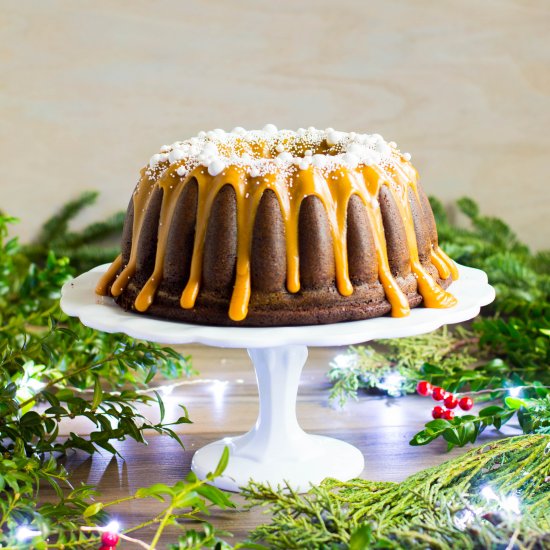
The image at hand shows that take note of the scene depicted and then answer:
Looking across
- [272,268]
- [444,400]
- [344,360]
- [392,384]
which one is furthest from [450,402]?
[272,268]

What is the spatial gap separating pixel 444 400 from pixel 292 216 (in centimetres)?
43

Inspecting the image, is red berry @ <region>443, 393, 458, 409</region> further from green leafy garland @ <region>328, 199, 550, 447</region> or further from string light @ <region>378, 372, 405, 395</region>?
string light @ <region>378, 372, 405, 395</region>

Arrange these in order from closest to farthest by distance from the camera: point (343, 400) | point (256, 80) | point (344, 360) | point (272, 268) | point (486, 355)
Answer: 1. point (272, 268)
2. point (343, 400)
3. point (344, 360)
4. point (486, 355)
5. point (256, 80)

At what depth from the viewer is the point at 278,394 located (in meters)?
1.26

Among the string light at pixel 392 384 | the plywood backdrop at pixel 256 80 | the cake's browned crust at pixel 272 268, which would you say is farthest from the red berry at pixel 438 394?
the plywood backdrop at pixel 256 80

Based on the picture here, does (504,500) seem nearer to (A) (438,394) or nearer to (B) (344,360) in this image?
(A) (438,394)

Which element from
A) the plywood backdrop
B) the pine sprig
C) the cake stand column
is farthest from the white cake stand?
the plywood backdrop

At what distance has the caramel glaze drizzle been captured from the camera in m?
1.12

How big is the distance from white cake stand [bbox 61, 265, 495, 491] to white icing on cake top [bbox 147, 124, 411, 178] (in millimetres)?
206

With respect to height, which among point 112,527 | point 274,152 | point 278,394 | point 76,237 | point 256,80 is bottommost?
point 112,527

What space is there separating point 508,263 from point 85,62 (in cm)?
109

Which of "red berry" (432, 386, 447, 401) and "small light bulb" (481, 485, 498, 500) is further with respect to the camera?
"red berry" (432, 386, 447, 401)

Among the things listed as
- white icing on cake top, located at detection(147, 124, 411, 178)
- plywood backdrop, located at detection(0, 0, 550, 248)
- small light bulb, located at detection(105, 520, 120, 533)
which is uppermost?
plywood backdrop, located at detection(0, 0, 550, 248)

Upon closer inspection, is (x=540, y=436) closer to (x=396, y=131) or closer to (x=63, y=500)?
(x=63, y=500)
